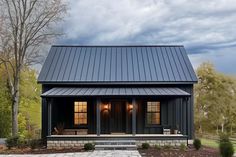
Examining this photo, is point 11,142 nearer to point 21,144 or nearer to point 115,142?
point 21,144

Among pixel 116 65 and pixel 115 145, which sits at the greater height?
pixel 116 65

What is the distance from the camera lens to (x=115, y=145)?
1880 centimetres

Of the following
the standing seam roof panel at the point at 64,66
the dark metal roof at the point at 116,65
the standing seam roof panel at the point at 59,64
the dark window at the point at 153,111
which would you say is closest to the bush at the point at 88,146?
the dark metal roof at the point at 116,65

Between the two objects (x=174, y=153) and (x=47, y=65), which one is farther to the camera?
(x=47, y=65)

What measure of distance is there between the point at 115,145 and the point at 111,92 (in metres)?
2.98

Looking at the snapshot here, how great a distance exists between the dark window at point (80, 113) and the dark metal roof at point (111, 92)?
3.33ft

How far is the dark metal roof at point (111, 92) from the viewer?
19703 millimetres

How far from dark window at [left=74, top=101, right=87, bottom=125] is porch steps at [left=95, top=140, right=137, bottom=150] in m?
2.77

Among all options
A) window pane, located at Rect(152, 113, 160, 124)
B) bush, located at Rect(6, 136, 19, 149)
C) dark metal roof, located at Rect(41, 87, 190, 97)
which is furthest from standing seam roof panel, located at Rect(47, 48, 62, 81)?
window pane, located at Rect(152, 113, 160, 124)

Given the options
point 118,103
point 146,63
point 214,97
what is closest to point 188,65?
point 146,63

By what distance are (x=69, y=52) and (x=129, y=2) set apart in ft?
16.4

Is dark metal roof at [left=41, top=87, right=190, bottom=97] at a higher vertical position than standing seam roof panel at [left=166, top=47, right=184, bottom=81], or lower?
lower

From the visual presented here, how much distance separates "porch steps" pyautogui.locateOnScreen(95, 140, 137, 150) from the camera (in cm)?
1836

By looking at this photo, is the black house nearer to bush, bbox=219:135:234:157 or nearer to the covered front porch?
the covered front porch
